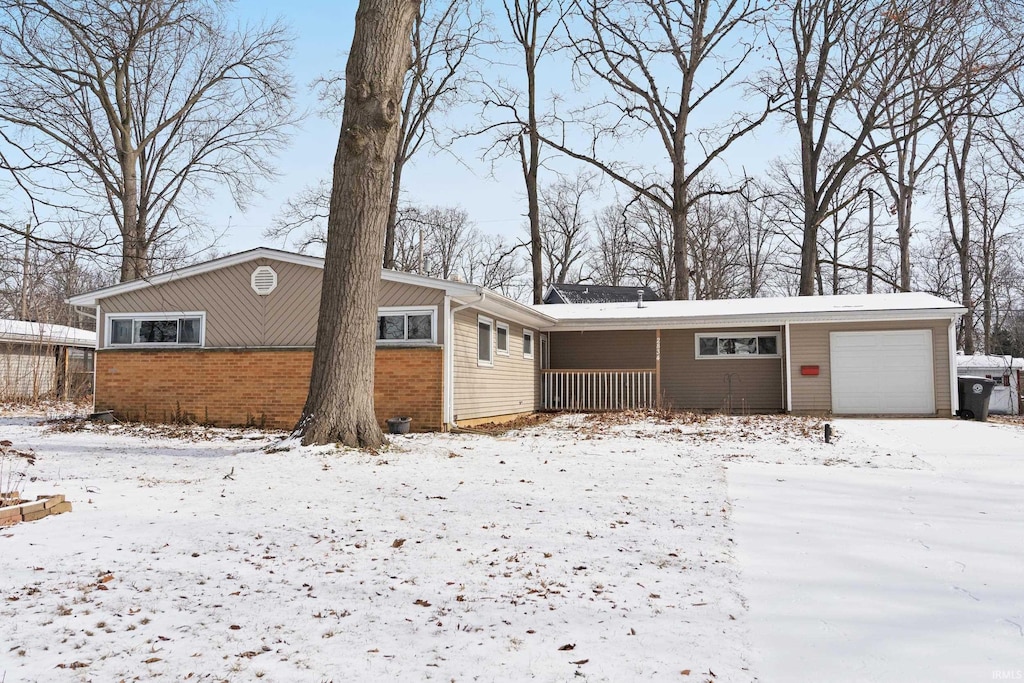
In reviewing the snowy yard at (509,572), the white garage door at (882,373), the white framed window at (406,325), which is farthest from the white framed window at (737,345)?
the snowy yard at (509,572)

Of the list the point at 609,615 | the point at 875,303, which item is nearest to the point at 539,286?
the point at 875,303

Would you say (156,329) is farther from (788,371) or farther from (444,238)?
(444,238)

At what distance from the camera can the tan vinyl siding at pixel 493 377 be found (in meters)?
12.0

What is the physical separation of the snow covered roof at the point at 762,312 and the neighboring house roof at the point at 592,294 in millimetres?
8430

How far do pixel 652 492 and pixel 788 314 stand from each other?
10.3 meters

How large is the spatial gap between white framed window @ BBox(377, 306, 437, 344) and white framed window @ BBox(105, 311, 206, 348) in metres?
3.68

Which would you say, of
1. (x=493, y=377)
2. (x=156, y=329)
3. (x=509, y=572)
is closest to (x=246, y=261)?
(x=156, y=329)

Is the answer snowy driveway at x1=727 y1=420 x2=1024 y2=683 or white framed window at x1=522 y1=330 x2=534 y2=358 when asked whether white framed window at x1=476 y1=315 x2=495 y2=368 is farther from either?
snowy driveway at x1=727 y1=420 x2=1024 y2=683

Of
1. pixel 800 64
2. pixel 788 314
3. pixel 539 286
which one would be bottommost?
pixel 788 314

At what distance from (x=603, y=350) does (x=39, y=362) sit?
1509 cm

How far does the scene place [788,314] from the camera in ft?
50.0

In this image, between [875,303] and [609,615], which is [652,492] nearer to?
[609,615]

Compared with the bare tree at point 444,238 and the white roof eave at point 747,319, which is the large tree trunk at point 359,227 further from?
the bare tree at point 444,238

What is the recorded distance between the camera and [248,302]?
42.0 ft
